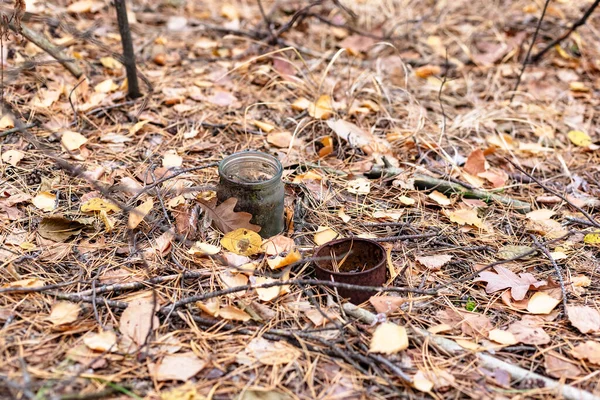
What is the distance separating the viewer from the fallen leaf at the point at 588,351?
5.88 feet

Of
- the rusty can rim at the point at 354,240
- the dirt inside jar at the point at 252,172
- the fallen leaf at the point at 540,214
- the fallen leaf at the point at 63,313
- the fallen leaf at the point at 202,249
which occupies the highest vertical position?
the dirt inside jar at the point at 252,172

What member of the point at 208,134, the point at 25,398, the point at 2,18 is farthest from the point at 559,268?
the point at 2,18

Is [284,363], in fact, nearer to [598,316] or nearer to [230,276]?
[230,276]

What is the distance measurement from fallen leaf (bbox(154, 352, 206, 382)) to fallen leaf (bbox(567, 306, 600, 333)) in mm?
1196

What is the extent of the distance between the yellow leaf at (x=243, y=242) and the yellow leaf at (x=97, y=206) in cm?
46

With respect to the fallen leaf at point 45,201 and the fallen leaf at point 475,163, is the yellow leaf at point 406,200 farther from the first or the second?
the fallen leaf at point 45,201

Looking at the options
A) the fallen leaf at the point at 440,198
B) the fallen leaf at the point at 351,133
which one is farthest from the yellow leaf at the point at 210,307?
the fallen leaf at the point at 351,133

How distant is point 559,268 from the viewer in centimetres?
224

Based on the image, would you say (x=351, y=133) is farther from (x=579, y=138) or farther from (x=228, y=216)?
(x=579, y=138)

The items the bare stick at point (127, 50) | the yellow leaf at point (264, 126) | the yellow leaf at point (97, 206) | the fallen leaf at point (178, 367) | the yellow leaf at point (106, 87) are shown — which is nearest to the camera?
the fallen leaf at point (178, 367)

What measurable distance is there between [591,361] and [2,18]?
2407 mm

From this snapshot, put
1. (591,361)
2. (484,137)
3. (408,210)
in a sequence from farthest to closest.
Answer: (484,137) → (408,210) → (591,361)

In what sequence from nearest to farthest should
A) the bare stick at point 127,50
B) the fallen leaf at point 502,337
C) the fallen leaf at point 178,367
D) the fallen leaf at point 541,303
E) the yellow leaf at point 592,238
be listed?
the fallen leaf at point 178,367 < the fallen leaf at point 502,337 < the fallen leaf at point 541,303 < the yellow leaf at point 592,238 < the bare stick at point 127,50

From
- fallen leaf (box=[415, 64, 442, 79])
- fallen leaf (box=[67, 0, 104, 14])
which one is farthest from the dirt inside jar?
fallen leaf (box=[67, 0, 104, 14])
